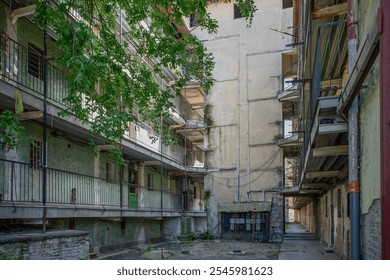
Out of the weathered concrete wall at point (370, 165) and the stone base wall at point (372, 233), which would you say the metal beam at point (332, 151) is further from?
the stone base wall at point (372, 233)

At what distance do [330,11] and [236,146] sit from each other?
16.9 m

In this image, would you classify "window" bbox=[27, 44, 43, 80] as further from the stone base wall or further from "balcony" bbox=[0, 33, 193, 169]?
the stone base wall

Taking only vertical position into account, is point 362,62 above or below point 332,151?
above

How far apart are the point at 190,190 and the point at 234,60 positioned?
936 cm

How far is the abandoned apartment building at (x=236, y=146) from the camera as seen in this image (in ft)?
17.2

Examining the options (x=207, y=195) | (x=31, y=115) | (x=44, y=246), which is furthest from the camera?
(x=207, y=195)

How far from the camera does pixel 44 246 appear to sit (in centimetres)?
854

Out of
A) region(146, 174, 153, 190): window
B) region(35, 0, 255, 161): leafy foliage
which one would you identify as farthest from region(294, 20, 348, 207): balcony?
region(146, 174, 153, 190): window

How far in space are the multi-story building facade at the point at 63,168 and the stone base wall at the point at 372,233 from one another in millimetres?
6187

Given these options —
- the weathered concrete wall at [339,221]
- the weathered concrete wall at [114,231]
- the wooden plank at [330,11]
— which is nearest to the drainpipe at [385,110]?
the wooden plank at [330,11]

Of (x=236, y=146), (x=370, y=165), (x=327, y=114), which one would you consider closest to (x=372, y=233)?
(x=370, y=165)

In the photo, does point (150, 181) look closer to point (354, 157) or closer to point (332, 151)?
point (332, 151)

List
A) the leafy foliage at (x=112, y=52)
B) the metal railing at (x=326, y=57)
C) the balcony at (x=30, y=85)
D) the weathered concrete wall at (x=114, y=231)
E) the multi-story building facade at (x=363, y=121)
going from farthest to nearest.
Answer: the weathered concrete wall at (x=114, y=231) < the balcony at (x=30, y=85) < the metal railing at (x=326, y=57) < the leafy foliage at (x=112, y=52) < the multi-story building facade at (x=363, y=121)

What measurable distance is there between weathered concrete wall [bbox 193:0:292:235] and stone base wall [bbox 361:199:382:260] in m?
18.4
